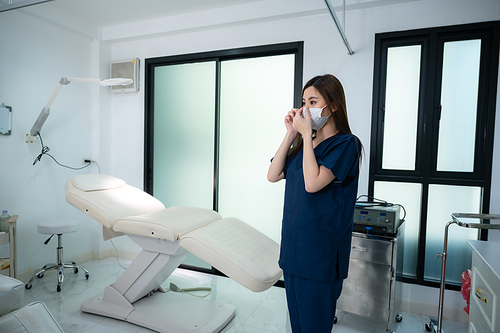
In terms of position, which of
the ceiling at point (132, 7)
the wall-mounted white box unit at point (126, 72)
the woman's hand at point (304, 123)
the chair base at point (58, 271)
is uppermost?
the ceiling at point (132, 7)

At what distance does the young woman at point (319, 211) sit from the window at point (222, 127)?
1.55 metres

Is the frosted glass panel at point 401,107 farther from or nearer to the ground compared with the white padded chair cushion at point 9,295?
farther from the ground

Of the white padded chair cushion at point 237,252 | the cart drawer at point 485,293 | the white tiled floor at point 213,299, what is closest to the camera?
the cart drawer at point 485,293

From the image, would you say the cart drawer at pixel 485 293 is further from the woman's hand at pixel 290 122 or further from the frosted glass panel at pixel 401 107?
the frosted glass panel at pixel 401 107

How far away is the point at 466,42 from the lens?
2.37 meters

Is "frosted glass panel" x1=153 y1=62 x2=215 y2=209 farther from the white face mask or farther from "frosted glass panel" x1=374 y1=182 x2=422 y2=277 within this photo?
the white face mask

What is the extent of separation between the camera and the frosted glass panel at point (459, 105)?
2.37 meters

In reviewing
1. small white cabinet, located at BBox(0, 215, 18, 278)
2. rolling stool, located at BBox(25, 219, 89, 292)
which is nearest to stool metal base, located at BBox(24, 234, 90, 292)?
rolling stool, located at BBox(25, 219, 89, 292)

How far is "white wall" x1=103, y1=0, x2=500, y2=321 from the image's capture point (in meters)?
2.39

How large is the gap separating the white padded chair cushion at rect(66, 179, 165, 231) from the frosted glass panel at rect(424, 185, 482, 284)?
84.2 inches

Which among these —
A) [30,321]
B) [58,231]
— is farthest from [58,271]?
[30,321]

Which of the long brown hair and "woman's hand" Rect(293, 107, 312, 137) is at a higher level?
the long brown hair

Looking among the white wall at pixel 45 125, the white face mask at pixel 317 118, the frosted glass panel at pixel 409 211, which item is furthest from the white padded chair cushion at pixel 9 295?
the frosted glass panel at pixel 409 211

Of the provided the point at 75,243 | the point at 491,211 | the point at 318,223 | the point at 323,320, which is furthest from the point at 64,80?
the point at 491,211
